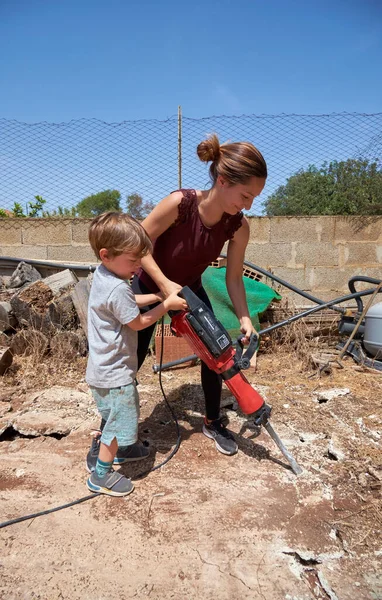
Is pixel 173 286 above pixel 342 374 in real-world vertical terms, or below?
above

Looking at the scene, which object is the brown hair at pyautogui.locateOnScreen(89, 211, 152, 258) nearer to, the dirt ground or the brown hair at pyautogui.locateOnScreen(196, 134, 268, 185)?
the brown hair at pyautogui.locateOnScreen(196, 134, 268, 185)

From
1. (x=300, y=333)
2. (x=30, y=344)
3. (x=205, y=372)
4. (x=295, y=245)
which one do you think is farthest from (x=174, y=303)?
(x=295, y=245)

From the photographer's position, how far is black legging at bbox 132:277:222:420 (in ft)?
6.75

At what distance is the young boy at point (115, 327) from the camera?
1656 millimetres

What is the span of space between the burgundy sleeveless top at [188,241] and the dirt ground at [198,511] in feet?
3.28

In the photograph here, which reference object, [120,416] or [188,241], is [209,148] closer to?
[188,241]

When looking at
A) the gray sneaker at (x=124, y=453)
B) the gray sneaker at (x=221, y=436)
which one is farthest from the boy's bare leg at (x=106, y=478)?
the gray sneaker at (x=221, y=436)

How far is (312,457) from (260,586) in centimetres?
92

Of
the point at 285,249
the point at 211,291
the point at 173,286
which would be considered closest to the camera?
the point at 173,286

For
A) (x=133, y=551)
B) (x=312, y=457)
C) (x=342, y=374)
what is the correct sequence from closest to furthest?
1. (x=133, y=551)
2. (x=312, y=457)
3. (x=342, y=374)

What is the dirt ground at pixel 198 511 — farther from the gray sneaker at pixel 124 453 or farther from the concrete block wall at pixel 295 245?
the concrete block wall at pixel 295 245

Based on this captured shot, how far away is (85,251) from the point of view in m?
4.59

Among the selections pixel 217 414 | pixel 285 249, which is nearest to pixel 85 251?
pixel 285 249

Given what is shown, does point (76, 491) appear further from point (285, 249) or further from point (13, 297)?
point (285, 249)
